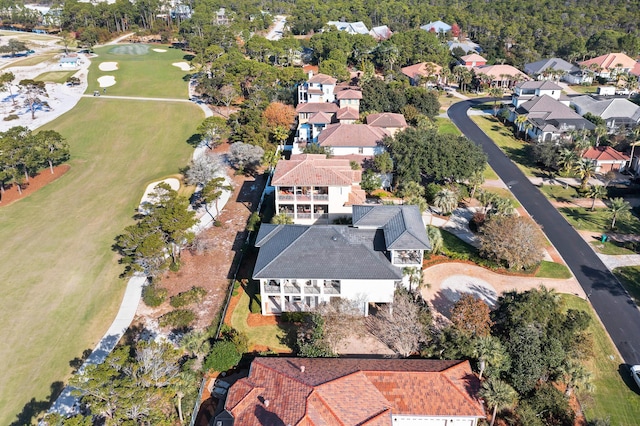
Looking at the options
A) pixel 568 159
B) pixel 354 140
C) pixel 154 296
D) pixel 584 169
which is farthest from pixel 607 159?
pixel 154 296

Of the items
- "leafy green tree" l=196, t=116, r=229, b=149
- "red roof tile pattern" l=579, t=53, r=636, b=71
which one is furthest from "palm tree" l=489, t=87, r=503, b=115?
"leafy green tree" l=196, t=116, r=229, b=149

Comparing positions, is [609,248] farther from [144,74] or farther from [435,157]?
[144,74]

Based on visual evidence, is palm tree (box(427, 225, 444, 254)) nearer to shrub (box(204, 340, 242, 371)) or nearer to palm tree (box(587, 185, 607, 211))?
shrub (box(204, 340, 242, 371))

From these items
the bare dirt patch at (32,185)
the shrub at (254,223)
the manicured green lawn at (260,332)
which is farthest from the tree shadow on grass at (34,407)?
the bare dirt patch at (32,185)

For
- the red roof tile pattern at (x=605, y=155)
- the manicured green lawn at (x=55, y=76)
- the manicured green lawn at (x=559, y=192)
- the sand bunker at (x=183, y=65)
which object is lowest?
the manicured green lawn at (x=559, y=192)

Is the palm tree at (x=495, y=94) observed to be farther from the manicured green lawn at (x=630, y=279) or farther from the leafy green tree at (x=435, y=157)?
the manicured green lawn at (x=630, y=279)

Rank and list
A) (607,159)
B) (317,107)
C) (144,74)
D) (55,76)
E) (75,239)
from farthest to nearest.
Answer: (144,74) < (55,76) < (317,107) < (607,159) < (75,239)

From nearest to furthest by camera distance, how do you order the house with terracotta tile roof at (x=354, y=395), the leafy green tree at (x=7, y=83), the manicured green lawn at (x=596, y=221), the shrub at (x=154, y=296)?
the house with terracotta tile roof at (x=354, y=395)
the shrub at (x=154, y=296)
the manicured green lawn at (x=596, y=221)
the leafy green tree at (x=7, y=83)

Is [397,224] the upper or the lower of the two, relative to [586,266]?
upper
